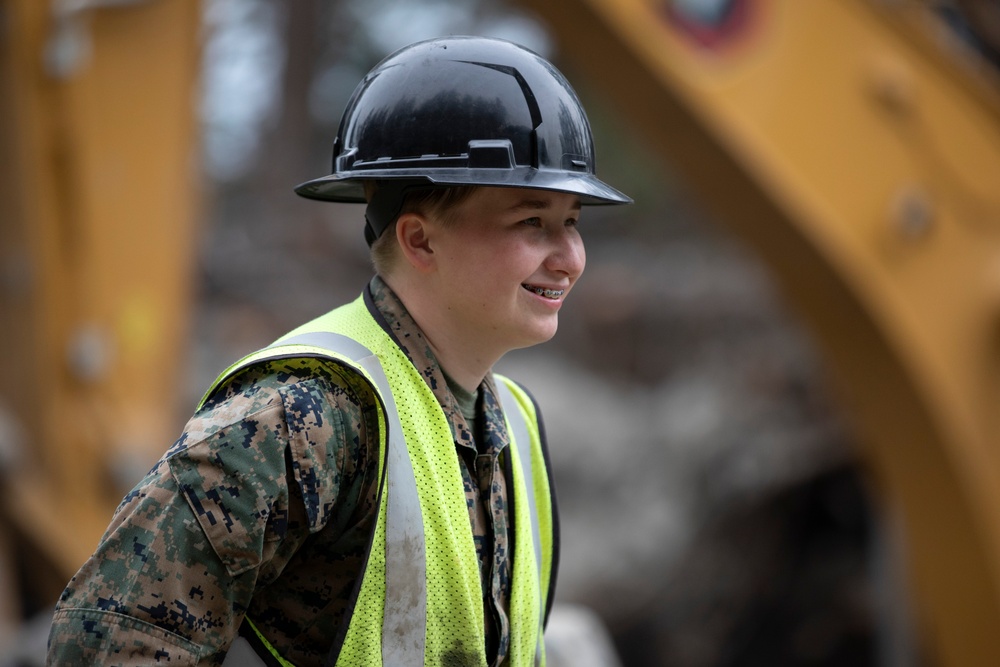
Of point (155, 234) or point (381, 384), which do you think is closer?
point (381, 384)

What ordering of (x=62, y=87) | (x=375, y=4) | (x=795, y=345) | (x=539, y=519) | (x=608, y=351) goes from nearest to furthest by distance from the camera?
(x=539, y=519)
(x=62, y=87)
(x=795, y=345)
(x=608, y=351)
(x=375, y=4)

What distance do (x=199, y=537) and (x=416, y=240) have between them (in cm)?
58

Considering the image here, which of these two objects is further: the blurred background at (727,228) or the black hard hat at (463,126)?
the blurred background at (727,228)

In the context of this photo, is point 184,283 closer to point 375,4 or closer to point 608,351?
point 608,351

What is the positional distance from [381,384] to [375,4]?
11746mm

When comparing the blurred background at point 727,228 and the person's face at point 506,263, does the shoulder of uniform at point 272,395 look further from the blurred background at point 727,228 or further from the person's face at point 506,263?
the blurred background at point 727,228

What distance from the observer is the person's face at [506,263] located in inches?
70.0

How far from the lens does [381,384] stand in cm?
169

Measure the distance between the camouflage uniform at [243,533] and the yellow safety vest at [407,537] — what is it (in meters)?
0.03

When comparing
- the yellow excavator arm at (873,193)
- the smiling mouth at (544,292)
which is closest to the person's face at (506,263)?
the smiling mouth at (544,292)

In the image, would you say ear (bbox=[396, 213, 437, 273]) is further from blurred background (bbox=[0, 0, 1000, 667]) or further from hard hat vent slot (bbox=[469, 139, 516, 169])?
blurred background (bbox=[0, 0, 1000, 667])

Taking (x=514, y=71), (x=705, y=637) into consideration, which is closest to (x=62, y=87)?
(x=514, y=71)

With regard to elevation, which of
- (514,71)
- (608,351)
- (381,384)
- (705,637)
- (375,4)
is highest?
(375,4)

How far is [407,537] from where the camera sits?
1.62 m
